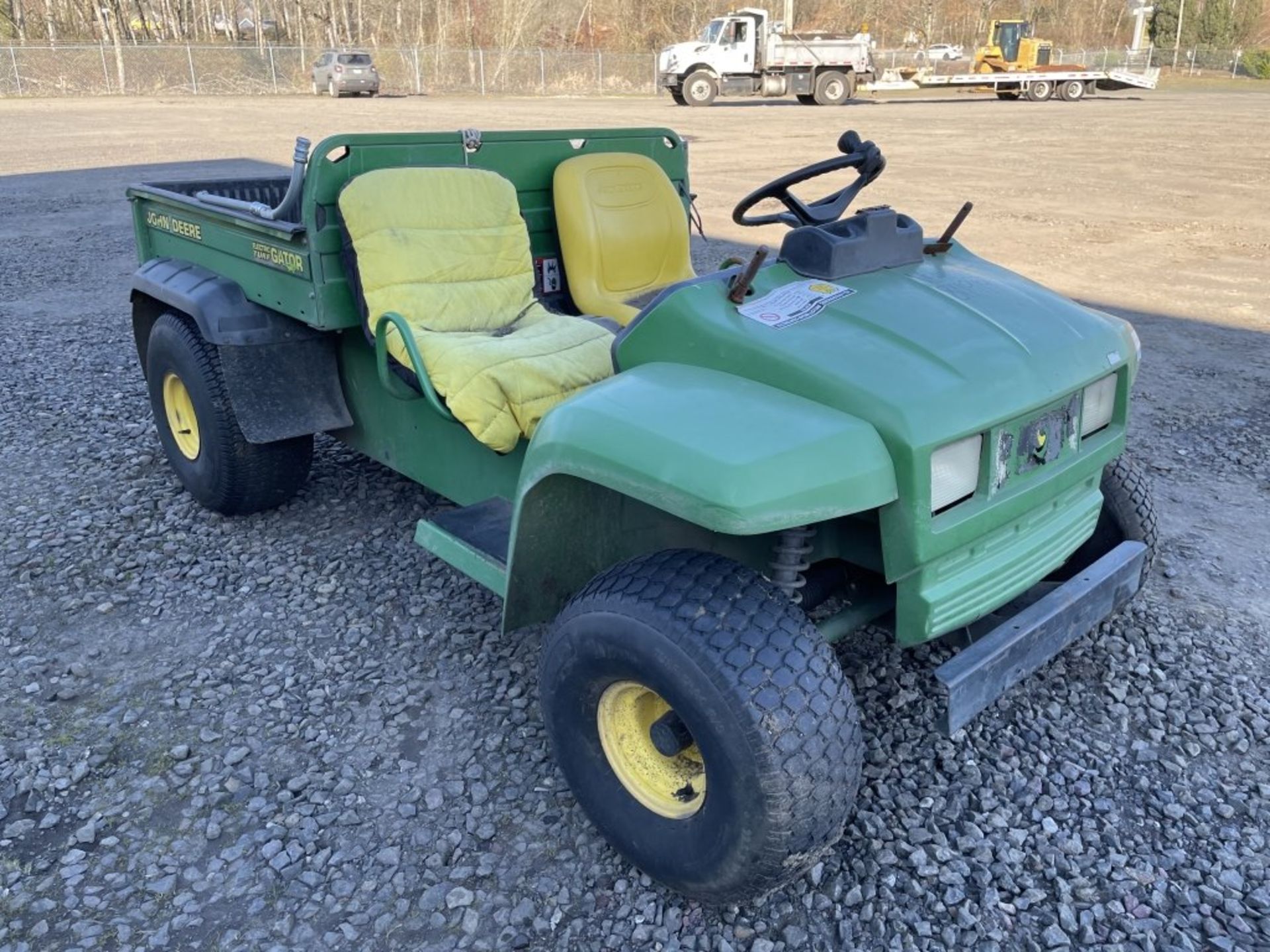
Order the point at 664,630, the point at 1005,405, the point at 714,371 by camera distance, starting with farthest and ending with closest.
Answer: the point at 714,371 → the point at 1005,405 → the point at 664,630

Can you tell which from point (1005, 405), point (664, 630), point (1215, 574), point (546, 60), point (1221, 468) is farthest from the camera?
point (546, 60)

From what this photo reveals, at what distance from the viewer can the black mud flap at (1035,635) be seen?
7.42ft

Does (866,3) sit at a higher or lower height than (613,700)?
higher

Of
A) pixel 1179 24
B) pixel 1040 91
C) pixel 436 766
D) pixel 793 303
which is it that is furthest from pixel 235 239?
pixel 1179 24

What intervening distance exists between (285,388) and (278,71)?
3616cm

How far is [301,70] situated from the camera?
36125 mm

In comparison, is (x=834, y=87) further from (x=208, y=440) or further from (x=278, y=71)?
(x=208, y=440)

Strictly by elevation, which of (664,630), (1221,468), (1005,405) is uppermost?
(1005,405)

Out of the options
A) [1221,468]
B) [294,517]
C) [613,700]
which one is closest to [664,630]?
[613,700]

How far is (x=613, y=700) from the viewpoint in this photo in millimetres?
2383

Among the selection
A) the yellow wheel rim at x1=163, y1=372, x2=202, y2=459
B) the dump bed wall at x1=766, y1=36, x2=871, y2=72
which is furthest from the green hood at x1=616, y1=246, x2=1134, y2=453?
the dump bed wall at x1=766, y1=36, x2=871, y2=72

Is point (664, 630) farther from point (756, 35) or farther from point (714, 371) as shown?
point (756, 35)

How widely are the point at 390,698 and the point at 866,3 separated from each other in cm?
5721

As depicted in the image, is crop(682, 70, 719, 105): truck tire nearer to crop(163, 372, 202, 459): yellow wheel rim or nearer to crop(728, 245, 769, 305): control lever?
crop(163, 372, 202, 459): yellow wheel rim
